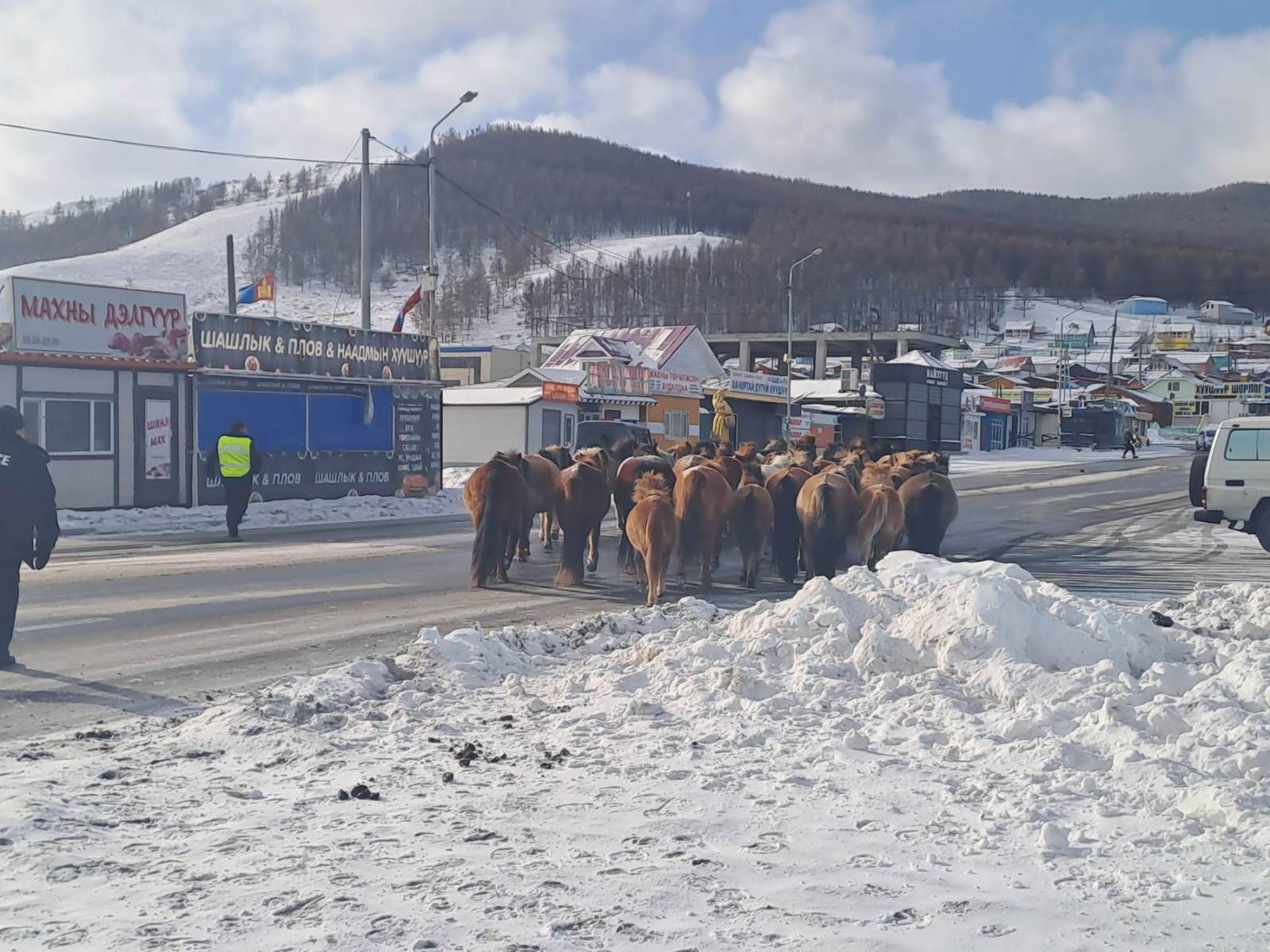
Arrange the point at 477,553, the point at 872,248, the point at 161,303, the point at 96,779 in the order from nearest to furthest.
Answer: the point at 96,779 < the point at 477,553 < the point at 161,303 < the point at 872,248

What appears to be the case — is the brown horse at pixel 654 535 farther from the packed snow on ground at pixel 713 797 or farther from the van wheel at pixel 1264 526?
the van wheel at pixel 1264 526

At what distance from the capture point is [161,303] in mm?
22750

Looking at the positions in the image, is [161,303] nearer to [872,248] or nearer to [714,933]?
[714,933]

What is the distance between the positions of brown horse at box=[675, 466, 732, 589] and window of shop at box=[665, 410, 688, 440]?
118 feet

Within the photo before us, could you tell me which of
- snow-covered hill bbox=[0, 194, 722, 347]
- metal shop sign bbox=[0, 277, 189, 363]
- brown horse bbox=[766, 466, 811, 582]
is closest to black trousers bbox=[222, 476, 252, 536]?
metal shop sign bbox=[0, 277, 189, 363]

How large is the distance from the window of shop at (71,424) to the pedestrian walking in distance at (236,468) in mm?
4071

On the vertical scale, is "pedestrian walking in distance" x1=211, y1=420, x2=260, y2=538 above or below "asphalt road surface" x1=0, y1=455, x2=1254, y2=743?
above

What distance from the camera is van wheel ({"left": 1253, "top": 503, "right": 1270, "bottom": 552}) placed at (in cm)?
1753

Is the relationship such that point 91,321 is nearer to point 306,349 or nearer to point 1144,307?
point 306,349

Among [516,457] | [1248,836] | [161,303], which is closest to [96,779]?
[1248,836]

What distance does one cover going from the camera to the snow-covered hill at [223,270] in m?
117

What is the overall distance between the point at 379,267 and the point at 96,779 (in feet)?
489

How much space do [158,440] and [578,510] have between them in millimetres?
12349

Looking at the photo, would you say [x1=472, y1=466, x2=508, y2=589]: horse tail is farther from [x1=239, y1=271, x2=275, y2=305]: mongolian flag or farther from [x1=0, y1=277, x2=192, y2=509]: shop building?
[x1=239, y1=271, x2=275, y2=305]: mongolian flag
